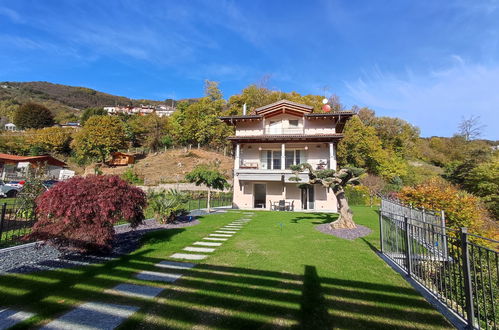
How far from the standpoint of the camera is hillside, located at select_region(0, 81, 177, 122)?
81.5 meters

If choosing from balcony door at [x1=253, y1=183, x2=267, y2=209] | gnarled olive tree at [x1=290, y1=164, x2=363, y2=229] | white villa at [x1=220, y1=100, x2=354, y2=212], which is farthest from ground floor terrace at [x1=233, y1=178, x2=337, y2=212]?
gnarled olive tree at [x1=290, y1=164, x2=363, y2=229]

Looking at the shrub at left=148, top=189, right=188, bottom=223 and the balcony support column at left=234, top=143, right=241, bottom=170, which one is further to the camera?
the balcony support column at left=234, top=143, right=241, bottom=170

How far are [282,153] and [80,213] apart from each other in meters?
15.8

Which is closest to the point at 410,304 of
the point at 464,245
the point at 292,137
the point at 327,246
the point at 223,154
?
the point at 464,245

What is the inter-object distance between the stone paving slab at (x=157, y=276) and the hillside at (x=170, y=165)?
26709 millimetres

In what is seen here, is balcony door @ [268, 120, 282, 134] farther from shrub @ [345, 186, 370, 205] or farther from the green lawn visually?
the green lawn

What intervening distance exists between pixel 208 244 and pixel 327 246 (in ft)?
12.2

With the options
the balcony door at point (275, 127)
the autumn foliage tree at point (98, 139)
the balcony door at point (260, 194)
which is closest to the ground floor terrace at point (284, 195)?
the balcony door at point (260, 194)

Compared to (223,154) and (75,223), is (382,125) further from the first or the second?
(75,223)

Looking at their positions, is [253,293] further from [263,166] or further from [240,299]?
[263,166]

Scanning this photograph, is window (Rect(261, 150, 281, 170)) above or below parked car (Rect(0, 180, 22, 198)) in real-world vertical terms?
above

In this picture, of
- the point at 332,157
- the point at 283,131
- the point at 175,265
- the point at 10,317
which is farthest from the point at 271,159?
the point at 10,317

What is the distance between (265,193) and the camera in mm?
21828

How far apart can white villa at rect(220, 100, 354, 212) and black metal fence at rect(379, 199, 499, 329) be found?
1065cm
